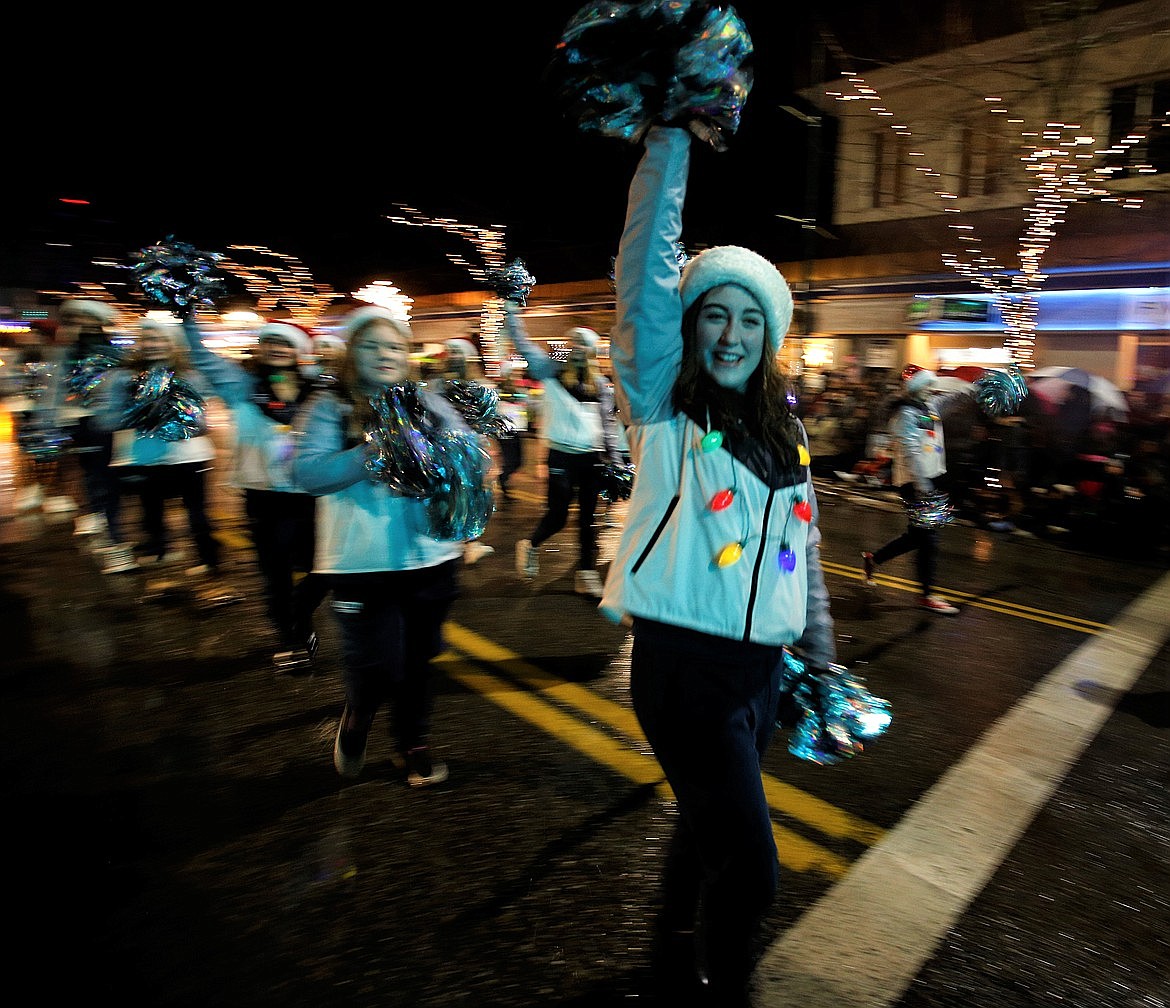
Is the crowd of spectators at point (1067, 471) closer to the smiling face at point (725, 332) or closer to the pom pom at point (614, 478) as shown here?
the pom pom at point (614, 478)

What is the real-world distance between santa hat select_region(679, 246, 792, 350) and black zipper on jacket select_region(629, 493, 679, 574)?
0.46m

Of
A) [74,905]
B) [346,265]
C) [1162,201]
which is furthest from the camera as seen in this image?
[346,265]

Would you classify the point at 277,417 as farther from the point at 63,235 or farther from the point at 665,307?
the point at 63,235

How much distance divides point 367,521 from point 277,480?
5.81 ft

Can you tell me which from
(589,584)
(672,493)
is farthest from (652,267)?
(589,584)

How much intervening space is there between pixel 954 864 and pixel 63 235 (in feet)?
98.4

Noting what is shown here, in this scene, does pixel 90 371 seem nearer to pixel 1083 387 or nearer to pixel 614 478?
pixel 614 478

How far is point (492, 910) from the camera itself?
8.02 ft

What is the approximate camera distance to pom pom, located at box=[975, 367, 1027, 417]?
648 cm

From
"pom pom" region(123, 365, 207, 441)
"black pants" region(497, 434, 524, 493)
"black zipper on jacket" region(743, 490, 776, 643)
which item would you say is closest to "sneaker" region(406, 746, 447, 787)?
"black zipper on jacket" region(743, 490, 776, 643)

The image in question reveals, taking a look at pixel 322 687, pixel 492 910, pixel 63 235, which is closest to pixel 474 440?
pixel 492 910

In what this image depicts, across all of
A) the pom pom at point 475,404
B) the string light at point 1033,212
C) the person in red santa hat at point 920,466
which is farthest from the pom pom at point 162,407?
the string light at point 1033,212

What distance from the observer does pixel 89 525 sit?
25.0ft

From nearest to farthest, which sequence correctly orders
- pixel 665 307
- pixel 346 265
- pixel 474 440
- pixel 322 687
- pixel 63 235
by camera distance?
pixel 665 307 → pixel 474 440 → pixel 322 687 → pixel 63 235 → pixel 346 265
